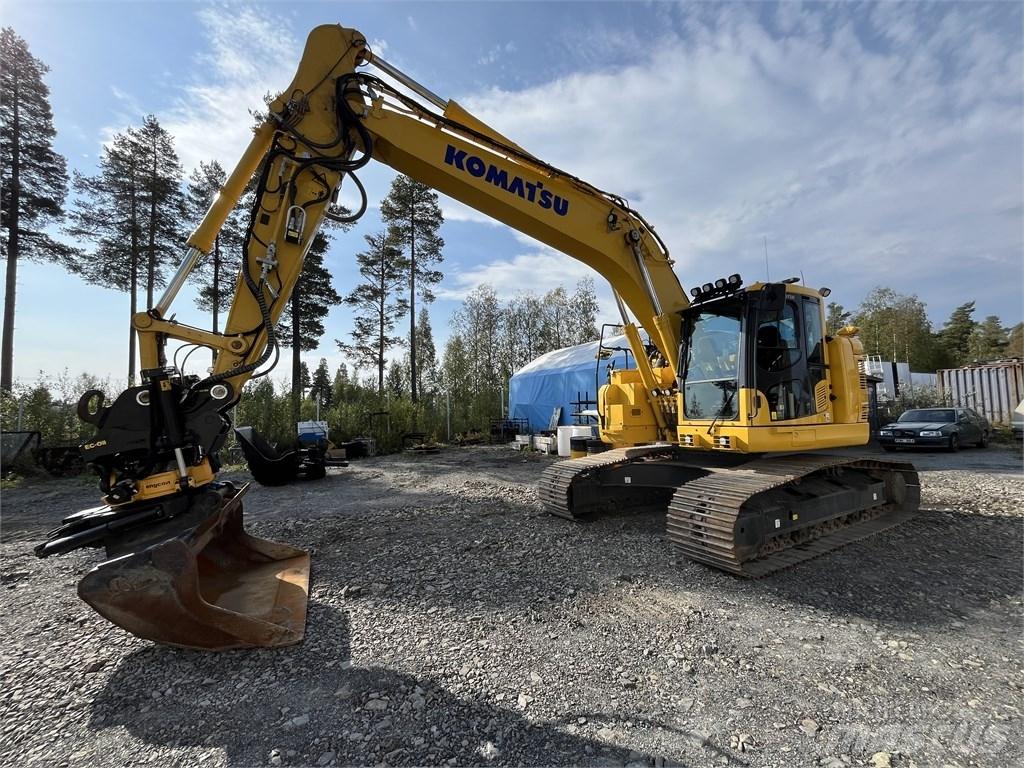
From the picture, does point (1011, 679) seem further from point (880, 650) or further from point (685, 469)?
point (685, 469)

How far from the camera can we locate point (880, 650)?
3068 mm

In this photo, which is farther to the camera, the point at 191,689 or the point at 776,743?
the point at 191,689

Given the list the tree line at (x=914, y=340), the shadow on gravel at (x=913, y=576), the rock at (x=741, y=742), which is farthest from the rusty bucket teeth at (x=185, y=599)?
the tree line at (x=914, y=340)

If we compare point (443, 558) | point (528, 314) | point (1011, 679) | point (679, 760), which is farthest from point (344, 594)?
point (528, 314)

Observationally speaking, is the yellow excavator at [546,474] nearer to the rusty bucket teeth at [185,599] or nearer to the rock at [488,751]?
the rusty bucket teeth at [185,599]

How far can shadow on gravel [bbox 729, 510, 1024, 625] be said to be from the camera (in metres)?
3.72

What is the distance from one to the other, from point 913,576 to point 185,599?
5.63m

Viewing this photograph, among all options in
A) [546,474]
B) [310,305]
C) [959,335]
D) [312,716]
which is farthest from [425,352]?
[959,335]

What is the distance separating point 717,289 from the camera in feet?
18.2

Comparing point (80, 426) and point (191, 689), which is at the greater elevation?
point (80, 426)

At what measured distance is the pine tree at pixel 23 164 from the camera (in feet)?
51.3

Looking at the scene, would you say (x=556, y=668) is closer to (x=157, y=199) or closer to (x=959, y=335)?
(x=157, y=199)

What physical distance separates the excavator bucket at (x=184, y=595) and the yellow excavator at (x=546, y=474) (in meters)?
0.01

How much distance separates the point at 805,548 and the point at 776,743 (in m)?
3.07
